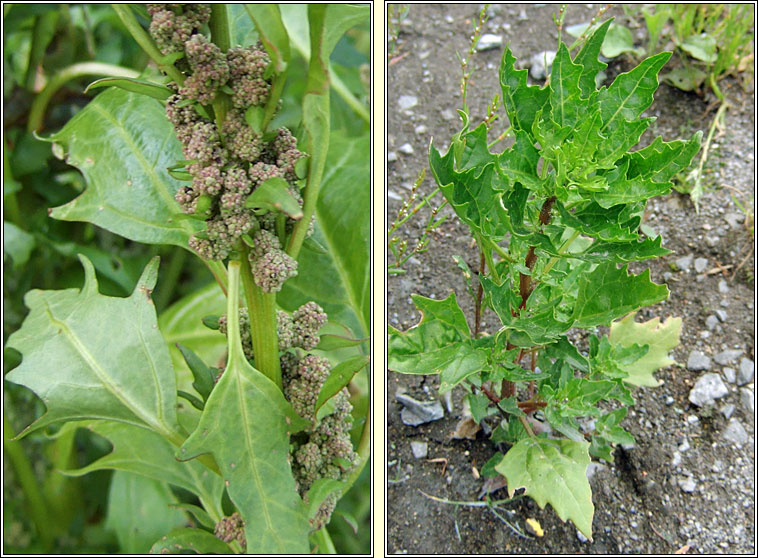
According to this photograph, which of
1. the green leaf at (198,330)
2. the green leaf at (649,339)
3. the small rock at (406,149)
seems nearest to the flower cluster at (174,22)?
the green leaf at (198,330)

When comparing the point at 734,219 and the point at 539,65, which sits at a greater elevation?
the point at 539,65

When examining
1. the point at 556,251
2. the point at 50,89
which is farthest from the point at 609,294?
the point at 50,89

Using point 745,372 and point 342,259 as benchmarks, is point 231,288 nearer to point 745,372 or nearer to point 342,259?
point 342,259

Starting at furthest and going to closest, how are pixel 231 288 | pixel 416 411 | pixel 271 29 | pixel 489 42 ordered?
pixel 489 42 < pixel 416 411 < pixel 231 288 < pixel 271 29

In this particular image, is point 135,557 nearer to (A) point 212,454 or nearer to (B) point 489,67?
(A) point 212,454

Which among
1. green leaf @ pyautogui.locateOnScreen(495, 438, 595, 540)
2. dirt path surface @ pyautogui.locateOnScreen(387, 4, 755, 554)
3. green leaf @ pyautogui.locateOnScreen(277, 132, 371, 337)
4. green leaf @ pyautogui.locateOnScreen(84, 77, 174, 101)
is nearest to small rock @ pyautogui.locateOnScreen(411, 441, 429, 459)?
dirt path surface @ pyautogui.locateOnScreen(387, 4, 755, 554)

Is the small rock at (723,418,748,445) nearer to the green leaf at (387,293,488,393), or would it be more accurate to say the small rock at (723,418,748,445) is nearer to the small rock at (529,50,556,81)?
the green leaf at (387,293,488,393)

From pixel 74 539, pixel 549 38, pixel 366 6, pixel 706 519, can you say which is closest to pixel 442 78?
pixel 549 38
